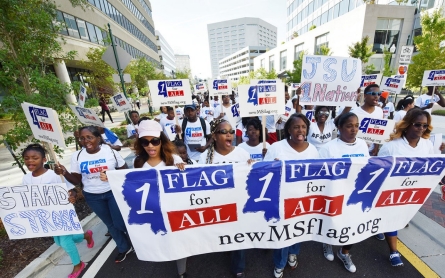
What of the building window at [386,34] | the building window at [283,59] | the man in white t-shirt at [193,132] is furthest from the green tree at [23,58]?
the building window at [283,59]

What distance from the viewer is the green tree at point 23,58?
3.53 m

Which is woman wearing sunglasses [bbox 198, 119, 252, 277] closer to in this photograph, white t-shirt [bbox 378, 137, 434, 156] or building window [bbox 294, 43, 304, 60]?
white t-shirt [bbox 378, 137, 434, 156]

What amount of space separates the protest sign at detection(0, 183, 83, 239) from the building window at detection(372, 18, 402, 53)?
35.0 meters

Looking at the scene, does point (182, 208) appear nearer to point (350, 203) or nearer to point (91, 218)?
point (350, 203)

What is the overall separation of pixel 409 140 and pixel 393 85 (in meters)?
6.05

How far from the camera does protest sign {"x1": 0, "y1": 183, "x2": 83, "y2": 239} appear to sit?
95.2 inches

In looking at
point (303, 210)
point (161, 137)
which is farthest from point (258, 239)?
point (161, 137)

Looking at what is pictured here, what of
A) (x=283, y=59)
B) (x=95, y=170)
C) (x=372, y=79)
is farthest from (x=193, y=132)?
(x=283, y=59)

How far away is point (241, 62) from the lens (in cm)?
9938

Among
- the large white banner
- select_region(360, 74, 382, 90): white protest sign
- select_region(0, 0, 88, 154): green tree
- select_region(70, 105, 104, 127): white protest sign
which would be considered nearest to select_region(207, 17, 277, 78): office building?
select_region(360, 74, 382, 90): white protest sign

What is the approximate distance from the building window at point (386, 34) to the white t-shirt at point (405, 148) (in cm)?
3176

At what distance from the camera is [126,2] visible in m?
32.3

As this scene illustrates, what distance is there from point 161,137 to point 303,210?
193 cm

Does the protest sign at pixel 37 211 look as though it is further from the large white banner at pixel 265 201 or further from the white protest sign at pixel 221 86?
the white protest sign at pixel 221 86
